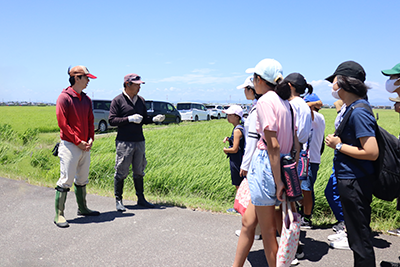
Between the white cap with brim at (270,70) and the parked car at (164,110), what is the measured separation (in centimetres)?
1929

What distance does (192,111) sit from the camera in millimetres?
27625

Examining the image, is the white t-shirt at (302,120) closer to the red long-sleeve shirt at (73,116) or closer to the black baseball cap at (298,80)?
the black baseball cap at (298,80)

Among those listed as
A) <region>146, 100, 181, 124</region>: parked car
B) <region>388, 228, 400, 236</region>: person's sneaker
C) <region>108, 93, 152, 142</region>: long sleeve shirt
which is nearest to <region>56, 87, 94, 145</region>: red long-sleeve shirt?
<region>108, 93, 152, 142</region>: long sleeve shirt

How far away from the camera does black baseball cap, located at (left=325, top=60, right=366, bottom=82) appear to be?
2516 millimetres

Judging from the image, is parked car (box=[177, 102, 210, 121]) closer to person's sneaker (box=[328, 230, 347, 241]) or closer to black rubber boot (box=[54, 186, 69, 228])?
black rubber boot (box=[54, 186, 69, 228])

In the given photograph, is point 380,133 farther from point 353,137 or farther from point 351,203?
point 351,203

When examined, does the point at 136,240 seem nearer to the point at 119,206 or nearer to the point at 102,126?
the point at 119,206

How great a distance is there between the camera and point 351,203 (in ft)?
8.04

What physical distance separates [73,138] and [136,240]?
1.55m

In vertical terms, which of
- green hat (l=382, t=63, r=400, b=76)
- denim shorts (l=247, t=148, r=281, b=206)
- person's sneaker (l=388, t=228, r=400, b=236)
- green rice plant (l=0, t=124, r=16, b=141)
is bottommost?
person's sneaker (l=388, t=228, r=400, b=236)

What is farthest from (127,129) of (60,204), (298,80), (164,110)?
(164,110)

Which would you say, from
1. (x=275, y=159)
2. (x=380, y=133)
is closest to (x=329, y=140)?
(x=380, y=133)

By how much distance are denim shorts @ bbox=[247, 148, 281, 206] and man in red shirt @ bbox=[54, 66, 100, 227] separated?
8.28 feet

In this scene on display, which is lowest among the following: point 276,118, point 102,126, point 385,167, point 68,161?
point 102,126
